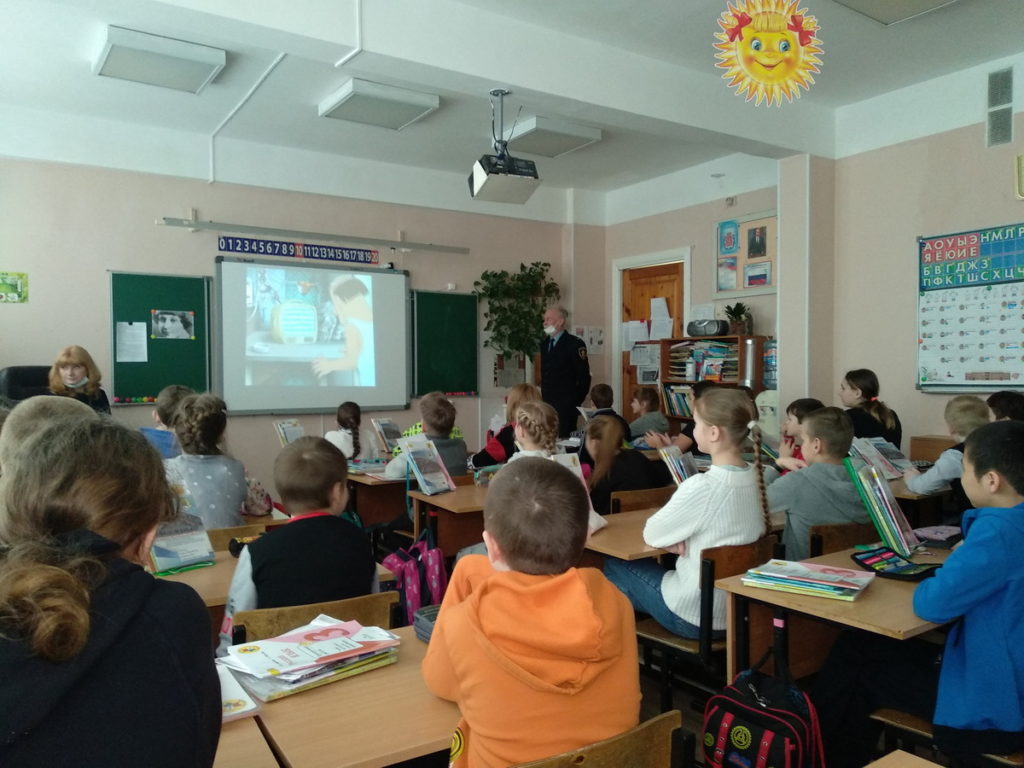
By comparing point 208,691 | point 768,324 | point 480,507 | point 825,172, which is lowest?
point 480,507

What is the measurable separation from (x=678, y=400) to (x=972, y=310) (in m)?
2.55

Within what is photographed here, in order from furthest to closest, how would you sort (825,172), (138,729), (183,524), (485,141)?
(485,141), (825,172), (183,524), (138,729)

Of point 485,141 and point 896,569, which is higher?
point 485,141

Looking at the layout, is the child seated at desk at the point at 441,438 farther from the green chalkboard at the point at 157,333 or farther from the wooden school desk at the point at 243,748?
the wooden school desk at the point at 243,748

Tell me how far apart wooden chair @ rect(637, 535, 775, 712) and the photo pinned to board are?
15.2 feet

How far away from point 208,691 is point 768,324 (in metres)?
5.87

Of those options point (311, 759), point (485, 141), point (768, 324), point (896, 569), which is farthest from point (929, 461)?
point (311, 759)

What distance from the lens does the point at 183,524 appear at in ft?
8.17

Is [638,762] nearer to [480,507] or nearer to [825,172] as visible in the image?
[480,507]

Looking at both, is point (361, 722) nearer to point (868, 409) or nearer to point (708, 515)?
point (708, 515)

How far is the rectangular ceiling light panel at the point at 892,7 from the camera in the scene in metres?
3.66

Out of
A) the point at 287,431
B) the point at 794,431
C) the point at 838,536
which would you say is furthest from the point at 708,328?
the point at 838,536

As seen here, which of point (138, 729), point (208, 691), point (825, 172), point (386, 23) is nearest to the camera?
point (138, 729)

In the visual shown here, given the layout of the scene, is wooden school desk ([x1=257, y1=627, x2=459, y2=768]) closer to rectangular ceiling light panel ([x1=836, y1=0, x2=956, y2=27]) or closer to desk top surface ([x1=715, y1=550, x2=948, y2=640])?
desk top surface ([x1=715, y1=550, x2=948, y2=640])
